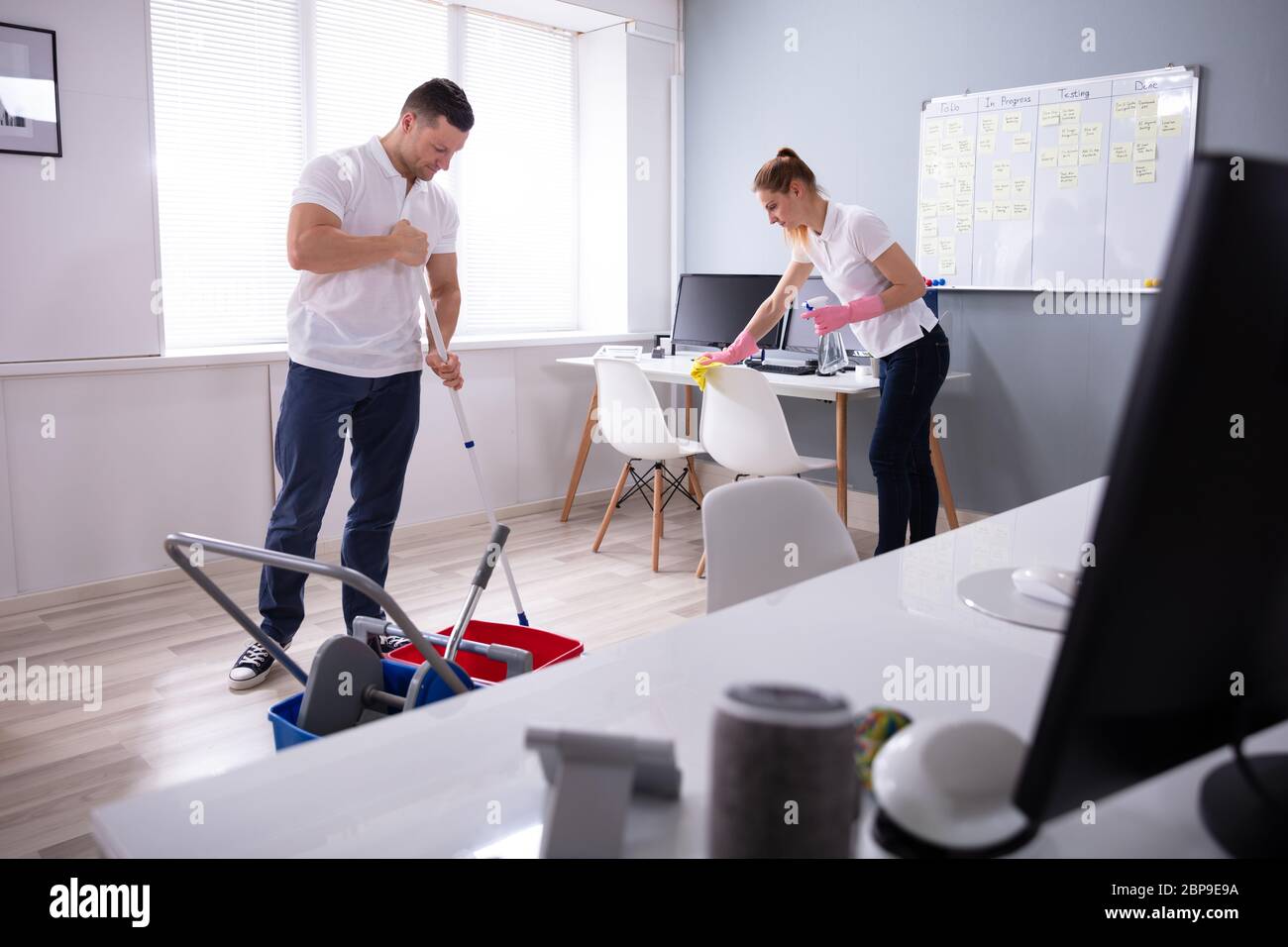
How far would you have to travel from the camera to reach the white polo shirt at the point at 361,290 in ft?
8.56

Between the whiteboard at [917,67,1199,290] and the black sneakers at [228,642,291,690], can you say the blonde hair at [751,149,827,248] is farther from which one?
the black sneakers at [228,642,291,690]

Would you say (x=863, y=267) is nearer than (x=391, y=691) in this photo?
No

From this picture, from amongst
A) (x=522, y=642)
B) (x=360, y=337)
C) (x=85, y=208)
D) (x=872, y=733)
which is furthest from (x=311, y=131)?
(x=872, y=733)

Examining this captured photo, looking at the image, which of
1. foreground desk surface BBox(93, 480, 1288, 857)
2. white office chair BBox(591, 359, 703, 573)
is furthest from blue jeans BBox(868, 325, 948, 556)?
foreground desk surface BBox(93, 480, 1288, 857)

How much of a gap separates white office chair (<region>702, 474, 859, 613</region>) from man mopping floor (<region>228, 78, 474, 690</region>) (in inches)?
52.9

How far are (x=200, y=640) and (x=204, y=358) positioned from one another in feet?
3.43

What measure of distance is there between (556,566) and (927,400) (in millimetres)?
1521

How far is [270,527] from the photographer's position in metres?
2.76

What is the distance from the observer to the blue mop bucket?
1.46 m

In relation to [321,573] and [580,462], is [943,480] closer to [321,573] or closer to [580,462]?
[580,462]

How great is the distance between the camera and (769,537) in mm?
1632

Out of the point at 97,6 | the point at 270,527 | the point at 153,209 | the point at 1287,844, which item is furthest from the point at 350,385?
the point at 1287,844

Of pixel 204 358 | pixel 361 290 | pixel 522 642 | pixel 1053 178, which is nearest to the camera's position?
pixel 522 642
